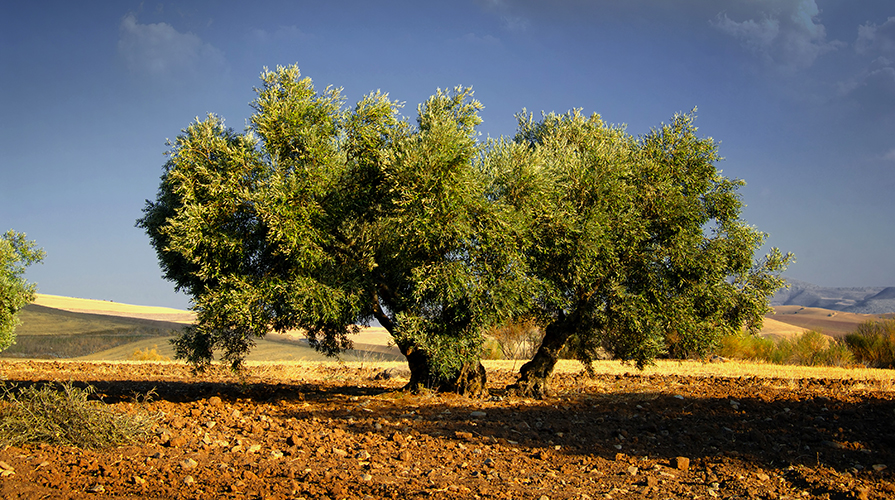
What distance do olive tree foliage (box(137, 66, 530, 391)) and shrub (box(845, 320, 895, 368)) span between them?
28767 mm

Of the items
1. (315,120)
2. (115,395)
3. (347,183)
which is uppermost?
(315,120)

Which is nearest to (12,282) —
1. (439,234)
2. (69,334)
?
(439,234)

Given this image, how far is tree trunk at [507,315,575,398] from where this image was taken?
15836mm

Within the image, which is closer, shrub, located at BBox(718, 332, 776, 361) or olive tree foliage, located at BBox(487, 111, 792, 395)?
olive tree foliage, located at BBox(487, 111, 792, 395)

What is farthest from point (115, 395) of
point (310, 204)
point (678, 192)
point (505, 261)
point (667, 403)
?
point (678, 192)

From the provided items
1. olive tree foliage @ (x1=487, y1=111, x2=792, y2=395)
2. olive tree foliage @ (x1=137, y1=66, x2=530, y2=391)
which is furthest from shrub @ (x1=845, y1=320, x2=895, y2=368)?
olive tree foliage @ (x1=137, y1=66, x2=530, y2=391)

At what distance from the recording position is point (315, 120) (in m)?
14.5

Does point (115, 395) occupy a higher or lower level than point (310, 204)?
lower

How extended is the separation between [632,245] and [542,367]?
4.76 metres

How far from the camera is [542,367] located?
16.3 meters

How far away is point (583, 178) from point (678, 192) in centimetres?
260

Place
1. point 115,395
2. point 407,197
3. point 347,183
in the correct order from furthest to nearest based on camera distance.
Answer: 1. point 115,395
2. point 347,183
3. point 407,197

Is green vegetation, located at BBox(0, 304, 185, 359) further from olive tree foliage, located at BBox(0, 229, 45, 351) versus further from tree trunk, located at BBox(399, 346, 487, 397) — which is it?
tree trunk, located at BBox(399, 346, 487, 397)

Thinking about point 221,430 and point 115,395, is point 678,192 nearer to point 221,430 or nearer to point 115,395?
point 221,430
